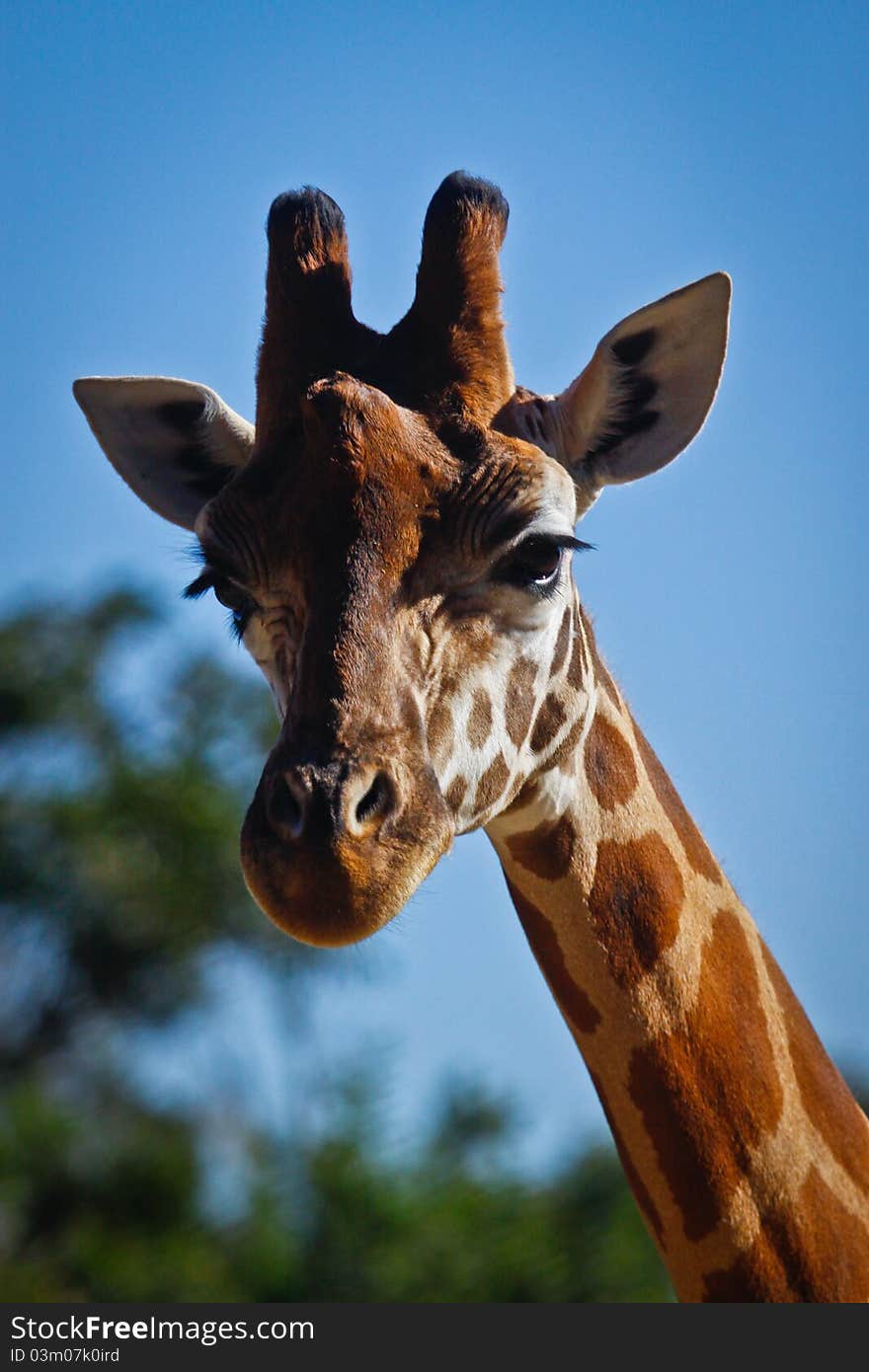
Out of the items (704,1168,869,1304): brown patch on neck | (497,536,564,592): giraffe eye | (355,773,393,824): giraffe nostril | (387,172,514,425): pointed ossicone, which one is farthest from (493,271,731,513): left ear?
(704,1168,869,1304): brown patch on neck

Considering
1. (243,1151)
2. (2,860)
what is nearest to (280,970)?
(243,1151)

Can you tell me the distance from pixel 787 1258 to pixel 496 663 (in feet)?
5.62

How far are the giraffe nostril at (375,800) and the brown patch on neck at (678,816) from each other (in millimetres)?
1345

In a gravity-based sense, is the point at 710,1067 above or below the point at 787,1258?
above

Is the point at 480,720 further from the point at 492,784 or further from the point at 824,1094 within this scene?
the point at 824,1094

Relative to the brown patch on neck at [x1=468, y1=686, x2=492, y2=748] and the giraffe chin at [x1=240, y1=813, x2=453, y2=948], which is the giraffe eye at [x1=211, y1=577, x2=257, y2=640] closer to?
the brown patch on neck at [x1=468, y1=686, x2=492, y2=748]

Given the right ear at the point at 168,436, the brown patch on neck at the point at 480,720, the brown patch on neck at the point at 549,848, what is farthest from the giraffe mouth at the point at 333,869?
the right ear at the point at 168,436

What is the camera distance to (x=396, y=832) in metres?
3.56

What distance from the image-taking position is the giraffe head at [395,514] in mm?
3547

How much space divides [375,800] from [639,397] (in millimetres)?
1795

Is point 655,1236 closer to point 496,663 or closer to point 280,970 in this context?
point 496,663

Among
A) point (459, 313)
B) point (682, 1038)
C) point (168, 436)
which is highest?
point (459, 313)

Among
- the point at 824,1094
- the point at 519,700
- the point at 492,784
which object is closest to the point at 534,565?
the point at 519,700

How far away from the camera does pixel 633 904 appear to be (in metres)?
4.39
